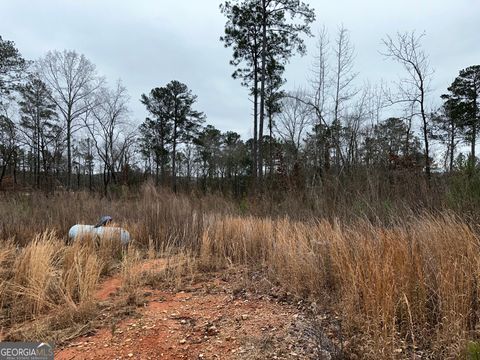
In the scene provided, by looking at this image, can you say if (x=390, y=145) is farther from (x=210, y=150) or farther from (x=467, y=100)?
(x=210, y=150)

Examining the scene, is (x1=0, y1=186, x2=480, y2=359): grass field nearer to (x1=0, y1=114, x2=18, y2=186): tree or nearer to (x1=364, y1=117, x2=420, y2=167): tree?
(x1=364, y1=117, x2=420, y2=167): tree

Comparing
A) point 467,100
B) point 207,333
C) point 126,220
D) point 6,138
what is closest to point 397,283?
point 207,333

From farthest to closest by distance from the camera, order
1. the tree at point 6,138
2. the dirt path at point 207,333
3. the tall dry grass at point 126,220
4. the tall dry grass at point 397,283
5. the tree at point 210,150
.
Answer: the tree at point 210,150 → the tree at point 6,138 → the tall dry grass at point 126,220 → the dirt path at point 207,333 → the tall dry grass at point 397,283

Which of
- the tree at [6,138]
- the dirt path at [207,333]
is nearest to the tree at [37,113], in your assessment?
the tree at [6,138]

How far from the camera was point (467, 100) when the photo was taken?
25344mm

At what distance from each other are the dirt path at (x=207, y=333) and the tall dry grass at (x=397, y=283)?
372 mm

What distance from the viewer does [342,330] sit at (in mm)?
2432

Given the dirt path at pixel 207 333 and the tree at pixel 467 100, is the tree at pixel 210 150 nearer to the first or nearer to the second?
the tree at pixel 467 100

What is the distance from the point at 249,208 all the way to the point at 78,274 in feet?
20.0

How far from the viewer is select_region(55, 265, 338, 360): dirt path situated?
7.43ft

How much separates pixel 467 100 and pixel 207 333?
3030 cm

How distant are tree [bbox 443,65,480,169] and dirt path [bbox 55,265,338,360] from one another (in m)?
27.2

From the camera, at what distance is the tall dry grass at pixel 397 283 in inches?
82.5

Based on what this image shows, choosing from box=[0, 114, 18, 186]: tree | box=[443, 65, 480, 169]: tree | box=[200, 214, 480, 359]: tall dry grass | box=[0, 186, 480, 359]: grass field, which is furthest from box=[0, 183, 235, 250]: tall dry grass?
box=[443, 65, 480, 169]: tree
